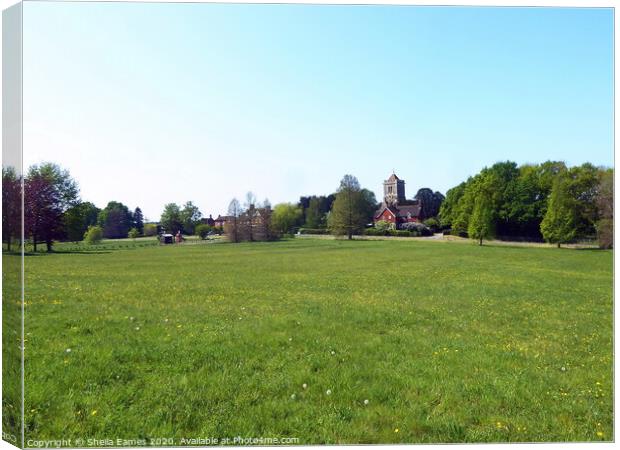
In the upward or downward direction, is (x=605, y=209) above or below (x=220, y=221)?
above

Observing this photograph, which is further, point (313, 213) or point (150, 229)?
point (313, 213)

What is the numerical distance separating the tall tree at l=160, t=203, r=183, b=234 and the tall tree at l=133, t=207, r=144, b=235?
→ 26cm

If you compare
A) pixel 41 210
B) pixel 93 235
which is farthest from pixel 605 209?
pixel 41 210

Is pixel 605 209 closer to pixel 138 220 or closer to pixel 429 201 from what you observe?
pixel 429 201

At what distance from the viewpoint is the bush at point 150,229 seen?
5.34 meters

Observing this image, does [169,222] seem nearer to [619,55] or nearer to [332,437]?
[332,437]

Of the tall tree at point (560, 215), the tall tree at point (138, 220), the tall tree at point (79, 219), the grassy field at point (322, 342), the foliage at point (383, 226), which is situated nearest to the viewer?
the grassy field at point (322, 342)

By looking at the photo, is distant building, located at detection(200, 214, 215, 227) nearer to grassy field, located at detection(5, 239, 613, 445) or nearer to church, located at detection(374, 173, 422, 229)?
grassy field, located at detection(5, 239, 613, 445)

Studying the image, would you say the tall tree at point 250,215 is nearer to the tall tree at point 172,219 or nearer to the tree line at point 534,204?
the tall tree at point 172,219

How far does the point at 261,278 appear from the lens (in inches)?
245

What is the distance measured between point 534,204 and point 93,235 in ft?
21.0

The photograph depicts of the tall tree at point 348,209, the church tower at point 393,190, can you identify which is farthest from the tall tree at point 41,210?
the church tower at point 393,190

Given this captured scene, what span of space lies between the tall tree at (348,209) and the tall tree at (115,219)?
278 centimetres

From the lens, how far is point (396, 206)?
18.6 ft
